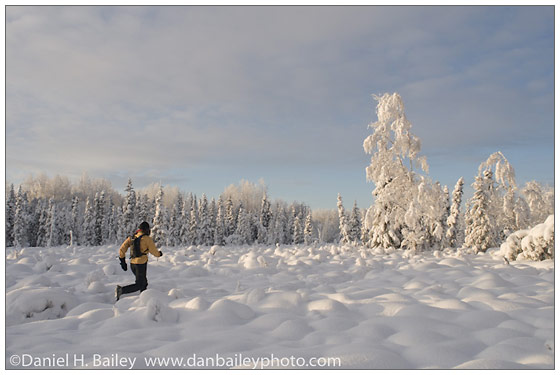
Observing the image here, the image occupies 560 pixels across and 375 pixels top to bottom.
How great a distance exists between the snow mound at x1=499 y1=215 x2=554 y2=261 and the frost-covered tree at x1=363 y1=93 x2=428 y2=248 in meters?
5.48

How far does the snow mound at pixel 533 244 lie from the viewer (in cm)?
979

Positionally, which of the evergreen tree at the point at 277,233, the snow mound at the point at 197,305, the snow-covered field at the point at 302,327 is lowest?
the evergreen tree at the point at 277,233

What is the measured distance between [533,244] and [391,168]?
7.46m

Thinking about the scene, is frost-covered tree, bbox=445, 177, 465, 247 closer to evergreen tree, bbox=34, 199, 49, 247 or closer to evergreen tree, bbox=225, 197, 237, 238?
evergreen tree, bbox=225, 197, 237, 238

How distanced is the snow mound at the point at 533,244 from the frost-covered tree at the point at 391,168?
5.48 m

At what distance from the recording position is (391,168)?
1677 centimetres

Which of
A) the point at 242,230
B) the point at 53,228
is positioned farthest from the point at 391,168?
the point at 53,228

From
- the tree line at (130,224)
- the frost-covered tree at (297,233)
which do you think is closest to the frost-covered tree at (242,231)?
the tree line at (130,224)

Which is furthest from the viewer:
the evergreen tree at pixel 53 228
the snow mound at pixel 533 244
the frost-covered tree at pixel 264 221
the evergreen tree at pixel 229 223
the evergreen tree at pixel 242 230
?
the frost-covered tree at pixel 264 221

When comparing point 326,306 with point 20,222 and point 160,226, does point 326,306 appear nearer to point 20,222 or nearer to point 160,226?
point 160,226

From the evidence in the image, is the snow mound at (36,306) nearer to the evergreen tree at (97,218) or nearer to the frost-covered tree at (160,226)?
the frost-covered tree at (160,226)

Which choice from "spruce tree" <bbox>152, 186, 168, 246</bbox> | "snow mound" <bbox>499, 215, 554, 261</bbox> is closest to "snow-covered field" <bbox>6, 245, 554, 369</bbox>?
"snow mound" <bbox>499, 215, 554, 261</bbox>

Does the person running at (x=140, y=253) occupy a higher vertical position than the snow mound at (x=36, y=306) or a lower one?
higher
